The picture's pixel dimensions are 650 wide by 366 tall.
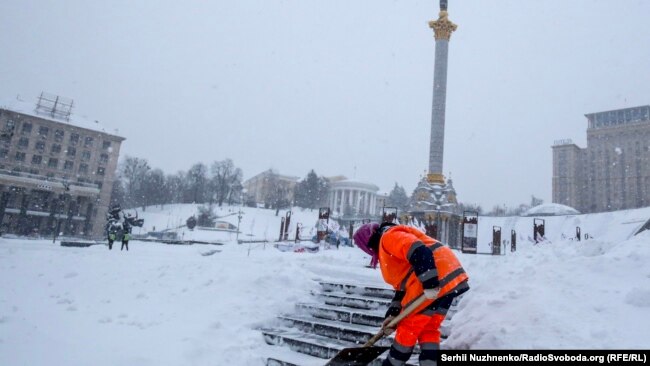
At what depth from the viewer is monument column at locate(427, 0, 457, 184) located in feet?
97.3

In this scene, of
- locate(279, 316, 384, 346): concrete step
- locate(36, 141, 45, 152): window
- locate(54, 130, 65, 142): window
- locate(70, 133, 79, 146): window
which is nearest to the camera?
locate(279, 316, 384, 346): concrete step

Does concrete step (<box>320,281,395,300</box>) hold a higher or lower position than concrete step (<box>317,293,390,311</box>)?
higher

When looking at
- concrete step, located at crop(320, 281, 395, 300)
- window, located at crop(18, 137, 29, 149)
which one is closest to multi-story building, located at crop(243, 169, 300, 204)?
window, located at crop(18, 137, 29, 149)

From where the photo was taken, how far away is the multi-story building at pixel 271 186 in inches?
3701

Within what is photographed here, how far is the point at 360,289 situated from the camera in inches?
291

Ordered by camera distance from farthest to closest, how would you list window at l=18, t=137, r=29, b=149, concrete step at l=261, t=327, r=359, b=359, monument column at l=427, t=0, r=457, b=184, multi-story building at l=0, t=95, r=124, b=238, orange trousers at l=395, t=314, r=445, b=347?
window at l=18, t=137, r=29, b=149 → multi-story building at l=0, t=95, r=124, b=238 → monument column at l=427, t=0, r=457, b=184 → concrete step at l=261, t=327, r=359, b=359 → orange trousers at l=395, t=314, r=445, b=347

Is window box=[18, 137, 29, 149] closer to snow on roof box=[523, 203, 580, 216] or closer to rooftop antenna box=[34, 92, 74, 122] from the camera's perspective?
rooftop antenna box=[34, 92, 74, 122]

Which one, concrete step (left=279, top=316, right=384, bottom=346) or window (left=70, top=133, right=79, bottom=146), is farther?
window (left=70, top=133, right=79, bottom=146)

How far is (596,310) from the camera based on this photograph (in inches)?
172

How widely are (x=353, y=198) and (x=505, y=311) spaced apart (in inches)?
3590

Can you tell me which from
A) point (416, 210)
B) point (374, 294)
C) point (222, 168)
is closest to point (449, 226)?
point (416, 210)

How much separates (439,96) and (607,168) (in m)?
63.7

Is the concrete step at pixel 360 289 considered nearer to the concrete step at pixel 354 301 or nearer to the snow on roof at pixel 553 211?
the concrete step at pixel 354 301

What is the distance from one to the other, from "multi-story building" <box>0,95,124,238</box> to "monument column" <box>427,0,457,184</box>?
140 feet
